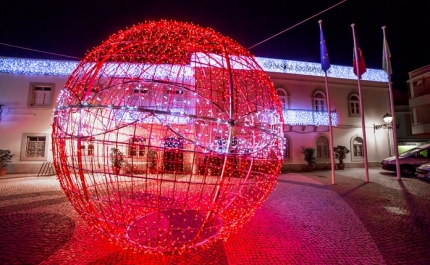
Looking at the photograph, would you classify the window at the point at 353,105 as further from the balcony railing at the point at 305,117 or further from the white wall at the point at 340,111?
the balcony railing at the point at 305,117

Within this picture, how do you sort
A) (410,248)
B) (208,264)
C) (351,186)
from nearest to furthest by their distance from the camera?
(208,264) < (410,248) < (351,186)

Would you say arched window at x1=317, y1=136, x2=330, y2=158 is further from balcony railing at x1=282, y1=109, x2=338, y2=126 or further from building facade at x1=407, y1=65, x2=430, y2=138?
building facade at x1=407, y1=65, x2=430, y2=138

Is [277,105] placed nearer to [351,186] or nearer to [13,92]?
[351,186]

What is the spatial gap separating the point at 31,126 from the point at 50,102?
5.83ft

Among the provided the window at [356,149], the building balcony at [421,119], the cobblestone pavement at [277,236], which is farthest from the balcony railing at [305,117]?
the building balcony at [421,119]

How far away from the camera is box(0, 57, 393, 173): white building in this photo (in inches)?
501

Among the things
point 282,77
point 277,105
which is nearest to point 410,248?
point 277,105

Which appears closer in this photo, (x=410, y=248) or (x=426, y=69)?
(x=410, y=248)

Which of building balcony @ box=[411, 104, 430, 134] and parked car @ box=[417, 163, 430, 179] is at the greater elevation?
building balcony @ box=[411, 104, 430, 134]

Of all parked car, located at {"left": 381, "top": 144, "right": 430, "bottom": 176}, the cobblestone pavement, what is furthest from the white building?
the cobblestone pavement

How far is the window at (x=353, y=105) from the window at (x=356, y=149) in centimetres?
182

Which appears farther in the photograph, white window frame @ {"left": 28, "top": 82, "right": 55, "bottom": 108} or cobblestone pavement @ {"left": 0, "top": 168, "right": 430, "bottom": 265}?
white window frame @ {"left": 28, "top": 82, "right": 55, "bottom": 108}

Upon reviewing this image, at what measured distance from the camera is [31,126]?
42.1ft

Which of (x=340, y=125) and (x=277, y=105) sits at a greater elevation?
(x=340, y=125)
